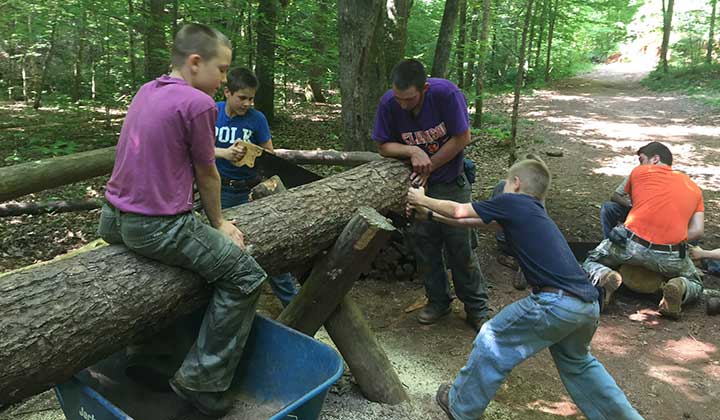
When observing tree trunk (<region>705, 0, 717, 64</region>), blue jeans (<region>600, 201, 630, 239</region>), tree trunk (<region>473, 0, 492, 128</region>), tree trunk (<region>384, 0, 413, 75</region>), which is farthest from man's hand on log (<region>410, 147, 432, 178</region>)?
tree trunk (<region>705, 0, 717, 64</region>)

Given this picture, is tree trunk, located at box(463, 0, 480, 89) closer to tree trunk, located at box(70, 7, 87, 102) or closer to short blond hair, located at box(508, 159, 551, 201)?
tree trunk, located at box(70, 7, 87, 102)

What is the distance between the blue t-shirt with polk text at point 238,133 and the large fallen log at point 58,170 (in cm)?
103

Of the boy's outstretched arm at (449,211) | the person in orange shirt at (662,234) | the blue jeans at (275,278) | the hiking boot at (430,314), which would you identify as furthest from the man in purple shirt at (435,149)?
the person in orange shirt at (662,234)

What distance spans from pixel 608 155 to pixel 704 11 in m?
21.3

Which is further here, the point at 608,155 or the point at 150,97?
the point at 608,155

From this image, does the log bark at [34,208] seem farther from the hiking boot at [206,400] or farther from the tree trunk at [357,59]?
the hiking boot at [206,400]

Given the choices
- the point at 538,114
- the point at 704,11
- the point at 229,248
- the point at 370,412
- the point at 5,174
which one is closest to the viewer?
the point at 229,248

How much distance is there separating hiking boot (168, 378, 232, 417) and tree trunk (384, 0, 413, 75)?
4.91m

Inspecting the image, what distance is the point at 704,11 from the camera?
2509cm

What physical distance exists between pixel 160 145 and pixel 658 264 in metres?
4.53

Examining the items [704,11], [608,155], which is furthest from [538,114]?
[704,11]

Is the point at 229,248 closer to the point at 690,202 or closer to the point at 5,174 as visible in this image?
the point at 5,174

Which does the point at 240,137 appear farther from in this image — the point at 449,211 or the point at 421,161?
the point at 449,211

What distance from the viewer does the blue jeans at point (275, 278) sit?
399 cm
